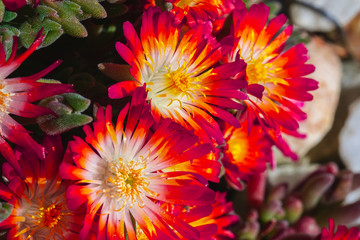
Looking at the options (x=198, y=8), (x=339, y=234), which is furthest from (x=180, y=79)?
(x=339, y=234)

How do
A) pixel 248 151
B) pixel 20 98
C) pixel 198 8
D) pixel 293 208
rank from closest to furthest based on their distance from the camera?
pixel 20 98
pixel 198 8
pixel 248 151
pixel 293 208

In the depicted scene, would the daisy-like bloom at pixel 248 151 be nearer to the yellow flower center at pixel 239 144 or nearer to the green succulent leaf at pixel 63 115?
the yellow flower center at pixel 239 144

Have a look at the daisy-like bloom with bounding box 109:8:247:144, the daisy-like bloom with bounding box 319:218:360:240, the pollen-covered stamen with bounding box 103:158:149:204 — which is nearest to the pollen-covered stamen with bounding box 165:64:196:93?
the daisy-like bloom with bounding box 109:8:247:144

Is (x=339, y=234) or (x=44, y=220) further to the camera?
(x=339, y=234)

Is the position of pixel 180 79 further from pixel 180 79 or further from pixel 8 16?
pixel 8 16

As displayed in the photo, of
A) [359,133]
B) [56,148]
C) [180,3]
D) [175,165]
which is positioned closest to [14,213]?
[56,148]

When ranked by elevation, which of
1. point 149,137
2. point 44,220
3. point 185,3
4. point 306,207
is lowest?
point 306,207
